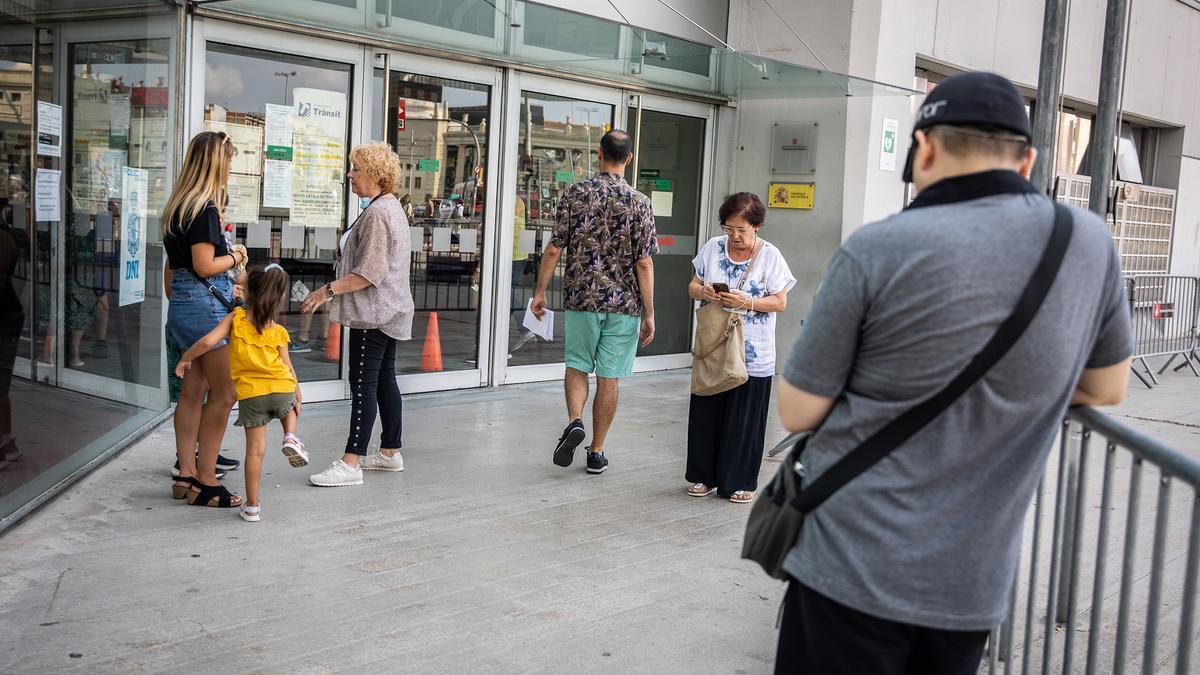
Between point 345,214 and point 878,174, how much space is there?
528 cm

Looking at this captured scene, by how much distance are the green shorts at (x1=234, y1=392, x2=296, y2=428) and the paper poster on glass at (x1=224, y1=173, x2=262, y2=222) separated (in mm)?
2702

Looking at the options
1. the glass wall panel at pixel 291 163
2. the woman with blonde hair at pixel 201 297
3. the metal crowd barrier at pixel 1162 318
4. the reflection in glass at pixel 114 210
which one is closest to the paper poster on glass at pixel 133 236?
the reflection in glass at pixel 114 210

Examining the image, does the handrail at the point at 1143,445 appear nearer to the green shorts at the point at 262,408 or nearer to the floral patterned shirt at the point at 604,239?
the green shorts at the point at 262,408

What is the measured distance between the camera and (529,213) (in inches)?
387

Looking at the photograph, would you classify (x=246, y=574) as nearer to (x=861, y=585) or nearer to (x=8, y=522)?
(x=8, y=522)

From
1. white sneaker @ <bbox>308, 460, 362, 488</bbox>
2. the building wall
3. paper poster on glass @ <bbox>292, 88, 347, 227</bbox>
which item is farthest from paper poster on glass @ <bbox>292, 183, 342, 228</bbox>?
the building wall

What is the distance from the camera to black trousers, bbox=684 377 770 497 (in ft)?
20.7

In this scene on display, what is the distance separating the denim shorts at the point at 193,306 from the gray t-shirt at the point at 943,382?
4175mm

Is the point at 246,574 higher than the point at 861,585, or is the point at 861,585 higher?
the point at 861,585

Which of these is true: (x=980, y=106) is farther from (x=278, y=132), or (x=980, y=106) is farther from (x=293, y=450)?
(x=278, y=132)

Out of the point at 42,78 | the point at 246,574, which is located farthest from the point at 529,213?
the point at 246,574

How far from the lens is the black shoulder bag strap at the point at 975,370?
2072 mm

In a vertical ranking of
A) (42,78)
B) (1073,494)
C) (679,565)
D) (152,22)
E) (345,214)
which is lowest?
(679,565)

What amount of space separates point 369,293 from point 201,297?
0.89 meters
